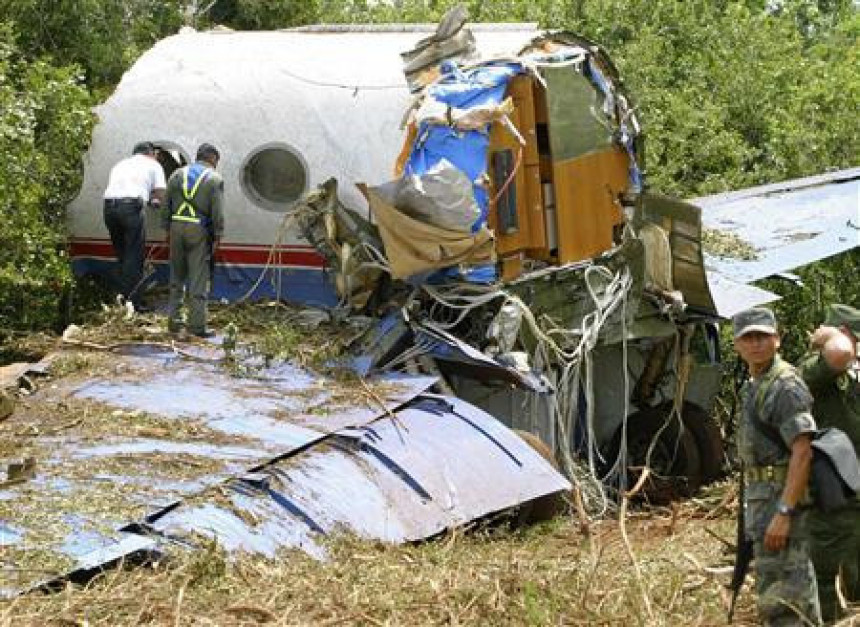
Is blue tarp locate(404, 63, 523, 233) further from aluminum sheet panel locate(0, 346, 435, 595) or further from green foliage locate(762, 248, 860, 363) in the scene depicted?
green foliage locate(762, 248, 860, 363)

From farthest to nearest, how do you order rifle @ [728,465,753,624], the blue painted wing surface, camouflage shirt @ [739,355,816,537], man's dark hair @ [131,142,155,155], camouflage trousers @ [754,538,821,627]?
man's dark hair @ [131,142,155,155], the blue painted wing surface, rifle @ [728,465,753,624], camouflage trousers @ [754,538,821,627], camouflage shirt @ [739,355,816,537]

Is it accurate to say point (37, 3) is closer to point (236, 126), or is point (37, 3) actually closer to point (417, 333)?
point (236, 126)

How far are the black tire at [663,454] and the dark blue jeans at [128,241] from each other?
193 inches

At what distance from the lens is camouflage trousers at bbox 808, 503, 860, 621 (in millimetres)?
8320

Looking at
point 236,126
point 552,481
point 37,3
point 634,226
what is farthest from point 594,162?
point 37,3

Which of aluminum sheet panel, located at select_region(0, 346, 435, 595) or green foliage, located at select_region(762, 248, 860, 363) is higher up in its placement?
aluminum sheet panel, located at select_region(0, 346, 435, 595)

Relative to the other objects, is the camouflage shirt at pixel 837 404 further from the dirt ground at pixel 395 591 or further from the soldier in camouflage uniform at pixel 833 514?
the dirt ground at pixel 395 591

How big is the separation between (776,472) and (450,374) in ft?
19.9

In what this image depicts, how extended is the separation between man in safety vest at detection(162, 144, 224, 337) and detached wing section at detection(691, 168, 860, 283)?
531 cm

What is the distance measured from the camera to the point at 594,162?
615 inches

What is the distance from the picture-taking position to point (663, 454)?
16.0m

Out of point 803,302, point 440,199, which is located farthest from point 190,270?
point 803,302

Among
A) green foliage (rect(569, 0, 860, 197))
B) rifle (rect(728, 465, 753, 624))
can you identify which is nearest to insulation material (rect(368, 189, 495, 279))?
rifle (rect(728, 465, 753, 624))

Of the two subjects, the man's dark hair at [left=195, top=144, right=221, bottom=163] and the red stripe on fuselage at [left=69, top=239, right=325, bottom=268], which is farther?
the red stripe on fuselage at [left=69, top=239, right=325, bottom=268]
